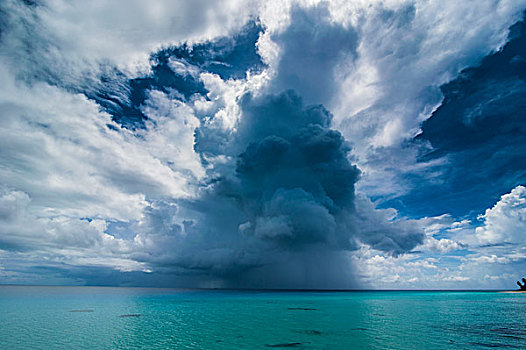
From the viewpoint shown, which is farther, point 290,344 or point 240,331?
point 240,331

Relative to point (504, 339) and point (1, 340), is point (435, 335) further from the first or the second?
point (1, 340)

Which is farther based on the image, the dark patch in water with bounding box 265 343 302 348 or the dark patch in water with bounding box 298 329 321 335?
the dark patch in water with bounding box 298 329 321 335

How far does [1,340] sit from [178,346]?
72.2 feet

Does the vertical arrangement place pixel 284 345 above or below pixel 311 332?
below

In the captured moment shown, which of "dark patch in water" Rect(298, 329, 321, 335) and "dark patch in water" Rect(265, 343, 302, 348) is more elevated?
"dark patch in water" Rect(298, 329, 321, 335)

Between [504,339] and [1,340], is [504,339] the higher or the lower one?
the higher one

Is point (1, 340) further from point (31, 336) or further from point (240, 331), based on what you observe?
point (240, 331)

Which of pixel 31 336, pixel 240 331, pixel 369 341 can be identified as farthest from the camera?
pixel 240 331

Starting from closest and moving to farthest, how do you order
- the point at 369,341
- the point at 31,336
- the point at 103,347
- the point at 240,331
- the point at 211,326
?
the point at 103,347, the point at 369,341, the point at 31,336, the point at 240,331, the point at 211,326

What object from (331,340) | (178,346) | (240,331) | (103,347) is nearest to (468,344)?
(331,340)

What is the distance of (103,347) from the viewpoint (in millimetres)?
31828

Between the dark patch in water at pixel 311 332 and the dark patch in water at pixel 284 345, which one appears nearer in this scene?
the dark patch in water at pixel 284 345

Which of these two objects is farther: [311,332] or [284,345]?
[311,332]

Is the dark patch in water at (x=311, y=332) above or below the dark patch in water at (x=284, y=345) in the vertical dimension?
above
